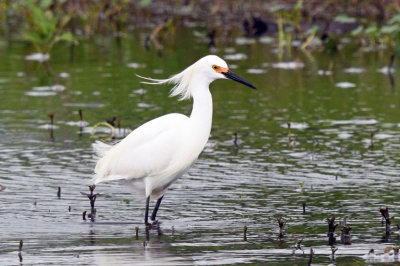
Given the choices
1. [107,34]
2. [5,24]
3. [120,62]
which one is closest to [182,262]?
[120,62]

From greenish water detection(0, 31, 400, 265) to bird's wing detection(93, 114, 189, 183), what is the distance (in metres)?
0.39

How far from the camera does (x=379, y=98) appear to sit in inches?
509

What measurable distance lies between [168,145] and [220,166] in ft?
6.81

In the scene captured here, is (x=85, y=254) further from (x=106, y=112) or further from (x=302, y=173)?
(x=106, y=112)

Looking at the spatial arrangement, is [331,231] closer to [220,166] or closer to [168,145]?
[168,145]

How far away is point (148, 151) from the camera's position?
24.7ft

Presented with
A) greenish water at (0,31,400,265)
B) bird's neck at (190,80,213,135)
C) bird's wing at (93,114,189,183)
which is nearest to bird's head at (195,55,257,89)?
bird's neck at (190,80,213,135)

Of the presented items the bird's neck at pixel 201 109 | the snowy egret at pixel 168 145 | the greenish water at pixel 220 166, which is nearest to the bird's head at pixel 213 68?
the snowy egret at pixel 168 145

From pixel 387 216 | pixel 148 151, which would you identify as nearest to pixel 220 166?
pixel 148 151

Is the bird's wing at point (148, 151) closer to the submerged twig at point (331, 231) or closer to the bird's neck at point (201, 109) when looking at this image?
the bird's neck at point (201, 109)

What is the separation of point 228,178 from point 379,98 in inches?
184

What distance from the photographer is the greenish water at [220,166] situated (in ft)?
21.8

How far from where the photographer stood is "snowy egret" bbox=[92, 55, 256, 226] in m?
7.47

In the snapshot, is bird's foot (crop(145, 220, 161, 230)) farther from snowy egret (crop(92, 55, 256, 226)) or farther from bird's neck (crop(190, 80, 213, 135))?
bird's neck (crop(190, 80, 213, 135))
